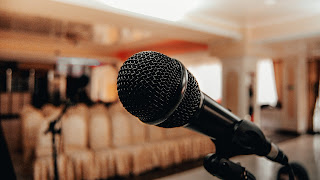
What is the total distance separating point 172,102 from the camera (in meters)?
0.51

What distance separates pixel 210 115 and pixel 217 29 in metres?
3.97

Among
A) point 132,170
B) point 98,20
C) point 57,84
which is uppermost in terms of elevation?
point 98,20

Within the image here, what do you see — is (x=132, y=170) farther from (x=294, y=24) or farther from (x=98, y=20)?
(x=294, y=24)

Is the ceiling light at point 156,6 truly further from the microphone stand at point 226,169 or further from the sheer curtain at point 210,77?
the sheer curtain at point 210,77

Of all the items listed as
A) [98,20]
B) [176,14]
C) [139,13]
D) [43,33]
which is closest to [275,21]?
[176,14]

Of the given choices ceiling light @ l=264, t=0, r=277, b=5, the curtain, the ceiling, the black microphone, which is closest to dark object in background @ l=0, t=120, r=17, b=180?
the black microphone

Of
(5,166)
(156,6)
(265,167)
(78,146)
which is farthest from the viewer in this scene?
(78,146)

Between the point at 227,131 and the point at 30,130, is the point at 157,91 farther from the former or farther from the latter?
the point at 30,130

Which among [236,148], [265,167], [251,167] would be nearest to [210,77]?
[251,167]

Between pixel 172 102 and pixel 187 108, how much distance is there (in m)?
0.04

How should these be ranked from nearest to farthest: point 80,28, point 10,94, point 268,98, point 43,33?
point 80,28 < point 43,33 < point 10,94 < point 268,98

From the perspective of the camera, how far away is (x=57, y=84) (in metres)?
10.0

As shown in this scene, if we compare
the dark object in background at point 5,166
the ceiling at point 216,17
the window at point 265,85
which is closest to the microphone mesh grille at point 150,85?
the dark object in background at point 5,166

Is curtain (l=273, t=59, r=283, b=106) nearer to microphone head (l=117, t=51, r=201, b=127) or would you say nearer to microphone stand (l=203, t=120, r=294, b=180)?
microphone stand (l=203, t=120, r=294, b=180)
